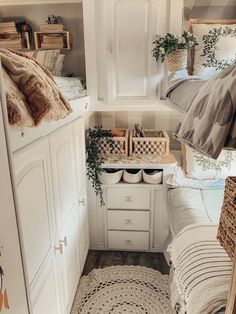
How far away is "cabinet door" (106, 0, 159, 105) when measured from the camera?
1.91m

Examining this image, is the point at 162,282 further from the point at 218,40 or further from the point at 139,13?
the point at 139,13

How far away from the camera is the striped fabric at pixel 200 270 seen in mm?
1000

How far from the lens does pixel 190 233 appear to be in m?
1.43

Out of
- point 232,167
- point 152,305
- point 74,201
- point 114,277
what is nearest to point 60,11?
point 74,201

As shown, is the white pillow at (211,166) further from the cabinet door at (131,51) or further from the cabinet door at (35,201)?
the cabinet door at (35,201)

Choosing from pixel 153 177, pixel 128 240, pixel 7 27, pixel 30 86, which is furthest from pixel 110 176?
pixel 7 27

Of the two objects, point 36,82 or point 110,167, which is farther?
point 110,167

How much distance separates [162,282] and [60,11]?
7.85ft

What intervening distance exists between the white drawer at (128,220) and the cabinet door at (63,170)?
553mm

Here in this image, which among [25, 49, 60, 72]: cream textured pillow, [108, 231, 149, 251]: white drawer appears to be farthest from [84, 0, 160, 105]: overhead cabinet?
[108, 231, 149, 251]: white drawer

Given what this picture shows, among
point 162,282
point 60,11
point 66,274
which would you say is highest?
point 60,11

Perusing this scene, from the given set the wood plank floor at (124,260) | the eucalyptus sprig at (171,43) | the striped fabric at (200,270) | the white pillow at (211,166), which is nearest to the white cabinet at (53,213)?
the wood plank floor at (124,260)

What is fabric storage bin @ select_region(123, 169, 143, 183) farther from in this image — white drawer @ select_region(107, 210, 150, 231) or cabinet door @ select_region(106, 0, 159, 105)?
cabinet door @ select_region(106, 0, 159, 105)

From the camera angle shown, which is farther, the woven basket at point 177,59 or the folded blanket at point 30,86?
the woven basket at point 177,59
